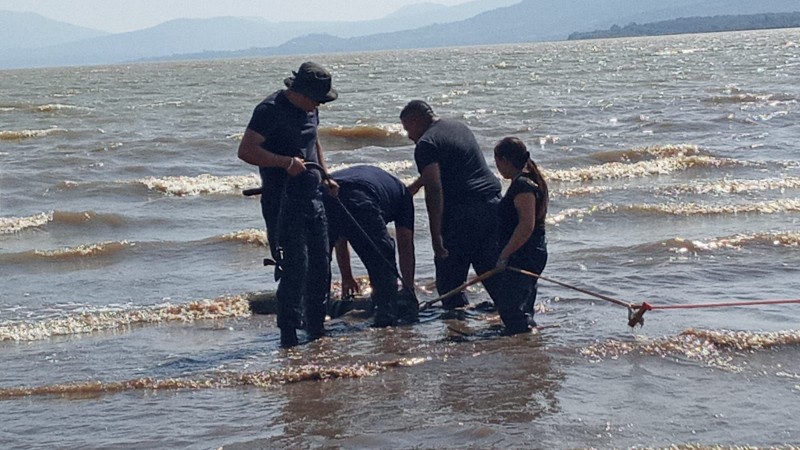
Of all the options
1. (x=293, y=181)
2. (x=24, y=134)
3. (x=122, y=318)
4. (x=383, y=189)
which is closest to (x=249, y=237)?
(x=122, y=318)

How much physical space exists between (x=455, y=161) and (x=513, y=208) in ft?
2.45

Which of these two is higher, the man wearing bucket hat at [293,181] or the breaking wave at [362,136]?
the man wearing bucket hat at [293,181]

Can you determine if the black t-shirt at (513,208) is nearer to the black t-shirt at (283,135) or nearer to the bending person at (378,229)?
the bending person at (378,229)

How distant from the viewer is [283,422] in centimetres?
582

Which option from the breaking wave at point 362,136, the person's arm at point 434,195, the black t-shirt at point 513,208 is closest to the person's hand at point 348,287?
the person's arm at point 434,195

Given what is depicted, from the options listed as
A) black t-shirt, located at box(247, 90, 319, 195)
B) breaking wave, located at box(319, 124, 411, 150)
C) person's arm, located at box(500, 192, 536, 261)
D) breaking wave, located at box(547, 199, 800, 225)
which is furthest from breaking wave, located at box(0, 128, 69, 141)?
person's arm, located at box(500, 192, 536, 261)

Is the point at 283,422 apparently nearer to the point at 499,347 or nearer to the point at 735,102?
the point at 499,347

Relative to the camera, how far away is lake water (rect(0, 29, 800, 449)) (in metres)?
5.74

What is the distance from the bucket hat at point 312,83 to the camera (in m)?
6.99

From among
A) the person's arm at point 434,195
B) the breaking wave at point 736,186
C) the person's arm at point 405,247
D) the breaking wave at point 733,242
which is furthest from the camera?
the breaking wave at point 736,186

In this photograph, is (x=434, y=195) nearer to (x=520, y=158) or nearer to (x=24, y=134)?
(x=520, y=158)

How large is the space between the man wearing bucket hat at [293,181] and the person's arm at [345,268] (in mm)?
726

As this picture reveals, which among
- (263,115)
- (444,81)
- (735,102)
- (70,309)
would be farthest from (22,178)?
(444,81)

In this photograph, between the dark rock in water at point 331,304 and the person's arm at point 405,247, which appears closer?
the person's arm at point 405,247
